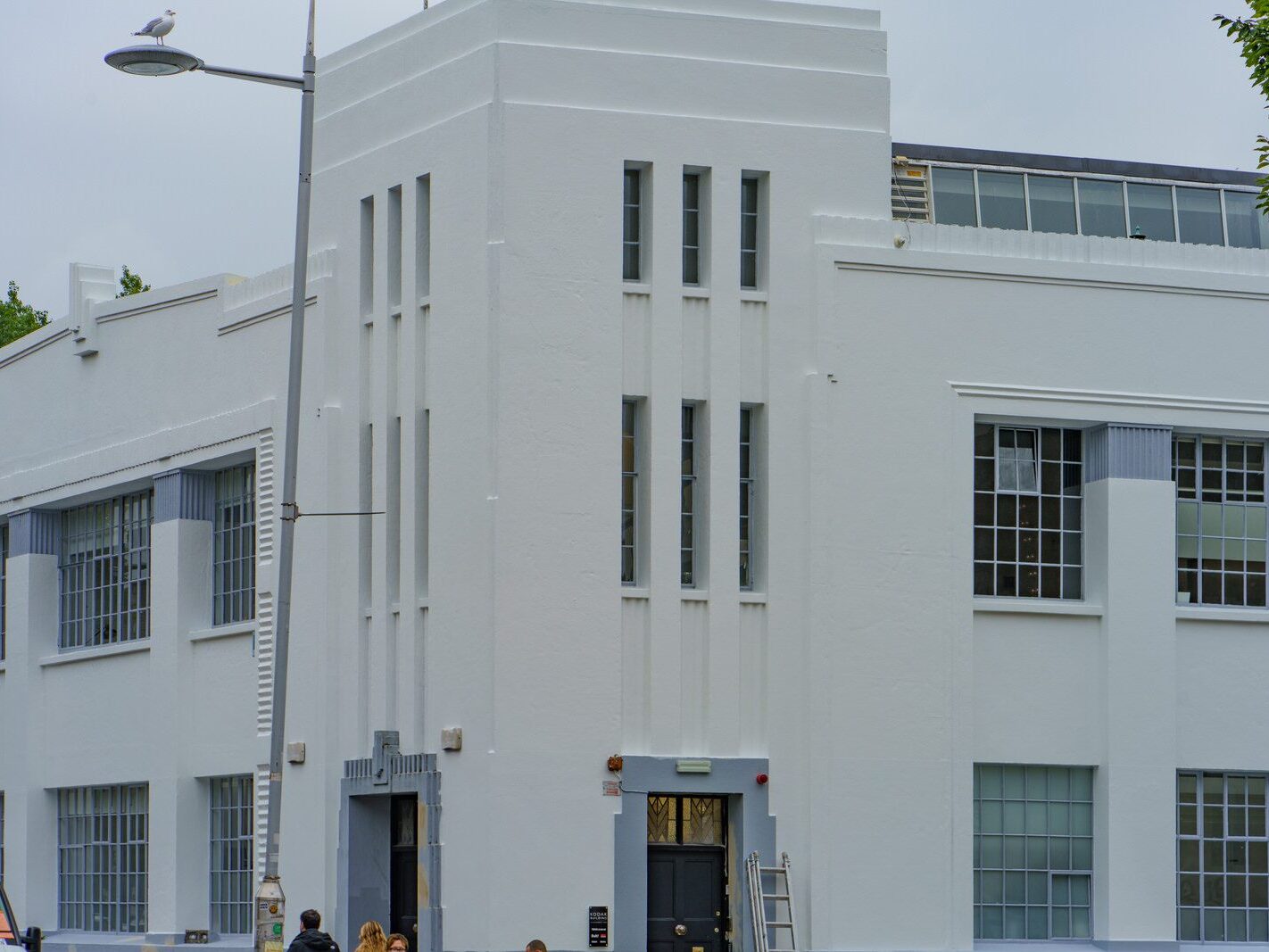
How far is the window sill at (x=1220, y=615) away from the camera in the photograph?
29.2 meters

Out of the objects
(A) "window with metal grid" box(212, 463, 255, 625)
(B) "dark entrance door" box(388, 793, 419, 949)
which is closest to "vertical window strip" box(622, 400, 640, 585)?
(B) "dark entrance door" box(388, 793, 419, 949)

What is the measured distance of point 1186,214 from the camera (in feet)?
106

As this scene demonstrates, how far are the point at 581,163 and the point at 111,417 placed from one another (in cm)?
1035

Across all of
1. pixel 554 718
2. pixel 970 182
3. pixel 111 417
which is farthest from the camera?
pixel 111 417

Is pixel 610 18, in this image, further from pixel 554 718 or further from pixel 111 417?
pixel 111 417

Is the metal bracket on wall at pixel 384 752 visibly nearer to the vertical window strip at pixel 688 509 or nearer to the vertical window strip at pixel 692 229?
the vertical window strip at pixel 688 509

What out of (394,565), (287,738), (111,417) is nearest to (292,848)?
(287,738)

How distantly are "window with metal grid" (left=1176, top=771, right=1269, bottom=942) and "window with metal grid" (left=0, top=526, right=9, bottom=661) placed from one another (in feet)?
58.9

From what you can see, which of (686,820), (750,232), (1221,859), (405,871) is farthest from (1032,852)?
(750,232)

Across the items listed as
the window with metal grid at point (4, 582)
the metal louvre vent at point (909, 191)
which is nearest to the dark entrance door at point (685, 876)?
the metal louvre vent at point (909, 191)

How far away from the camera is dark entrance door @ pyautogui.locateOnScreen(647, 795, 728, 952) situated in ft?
89.5

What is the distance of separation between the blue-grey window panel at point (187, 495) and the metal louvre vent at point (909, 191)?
9904mm

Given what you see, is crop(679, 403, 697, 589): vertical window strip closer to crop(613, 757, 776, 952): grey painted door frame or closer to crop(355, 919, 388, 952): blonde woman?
crop(613, 757, 776, 952): grey painted door frame

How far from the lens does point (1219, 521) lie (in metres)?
29.7
